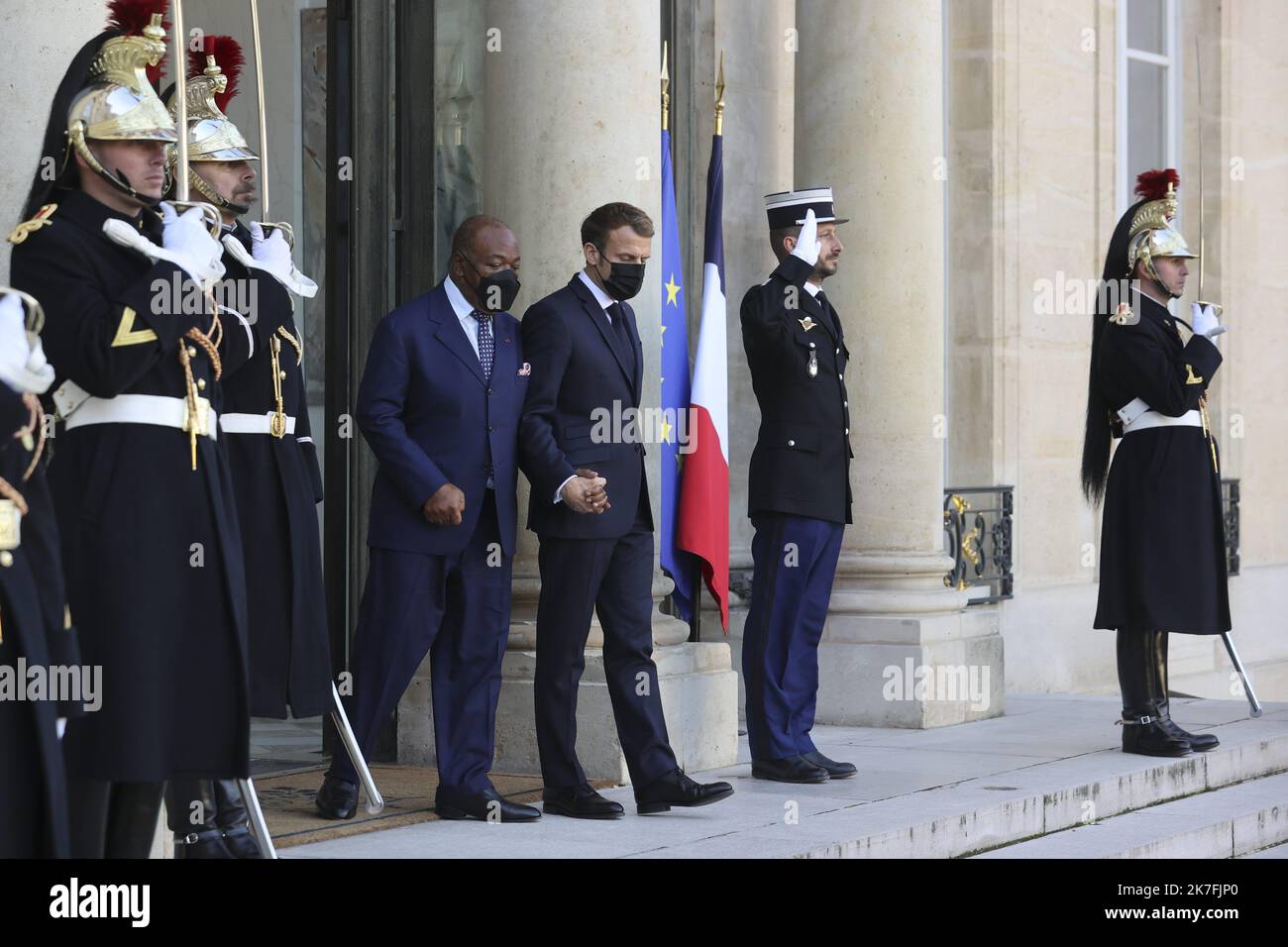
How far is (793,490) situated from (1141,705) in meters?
1.86

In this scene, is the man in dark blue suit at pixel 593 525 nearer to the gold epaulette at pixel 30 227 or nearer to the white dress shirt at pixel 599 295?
the white dress shirt at pixel 599 295

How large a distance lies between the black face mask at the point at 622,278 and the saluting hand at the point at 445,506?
3.00 feet

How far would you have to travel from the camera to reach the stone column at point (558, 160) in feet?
25.0

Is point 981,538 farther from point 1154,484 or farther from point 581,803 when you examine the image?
point 581,803

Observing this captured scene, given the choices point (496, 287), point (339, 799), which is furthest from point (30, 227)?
point (339, 799)

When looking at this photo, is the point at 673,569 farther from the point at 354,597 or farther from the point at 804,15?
the point at 804,15

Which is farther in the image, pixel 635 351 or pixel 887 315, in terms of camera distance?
pixel 887 315

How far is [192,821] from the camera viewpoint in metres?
5.36

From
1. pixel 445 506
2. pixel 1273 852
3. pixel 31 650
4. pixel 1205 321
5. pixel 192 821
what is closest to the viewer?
pixel 31 650

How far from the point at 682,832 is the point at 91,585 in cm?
242

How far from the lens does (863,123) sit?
31.5 feet

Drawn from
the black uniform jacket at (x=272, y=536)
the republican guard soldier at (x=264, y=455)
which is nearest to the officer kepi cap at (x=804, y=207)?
the republican guard soldier at (x=264, y=455)

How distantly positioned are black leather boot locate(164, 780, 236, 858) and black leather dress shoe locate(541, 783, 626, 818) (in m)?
1.40
